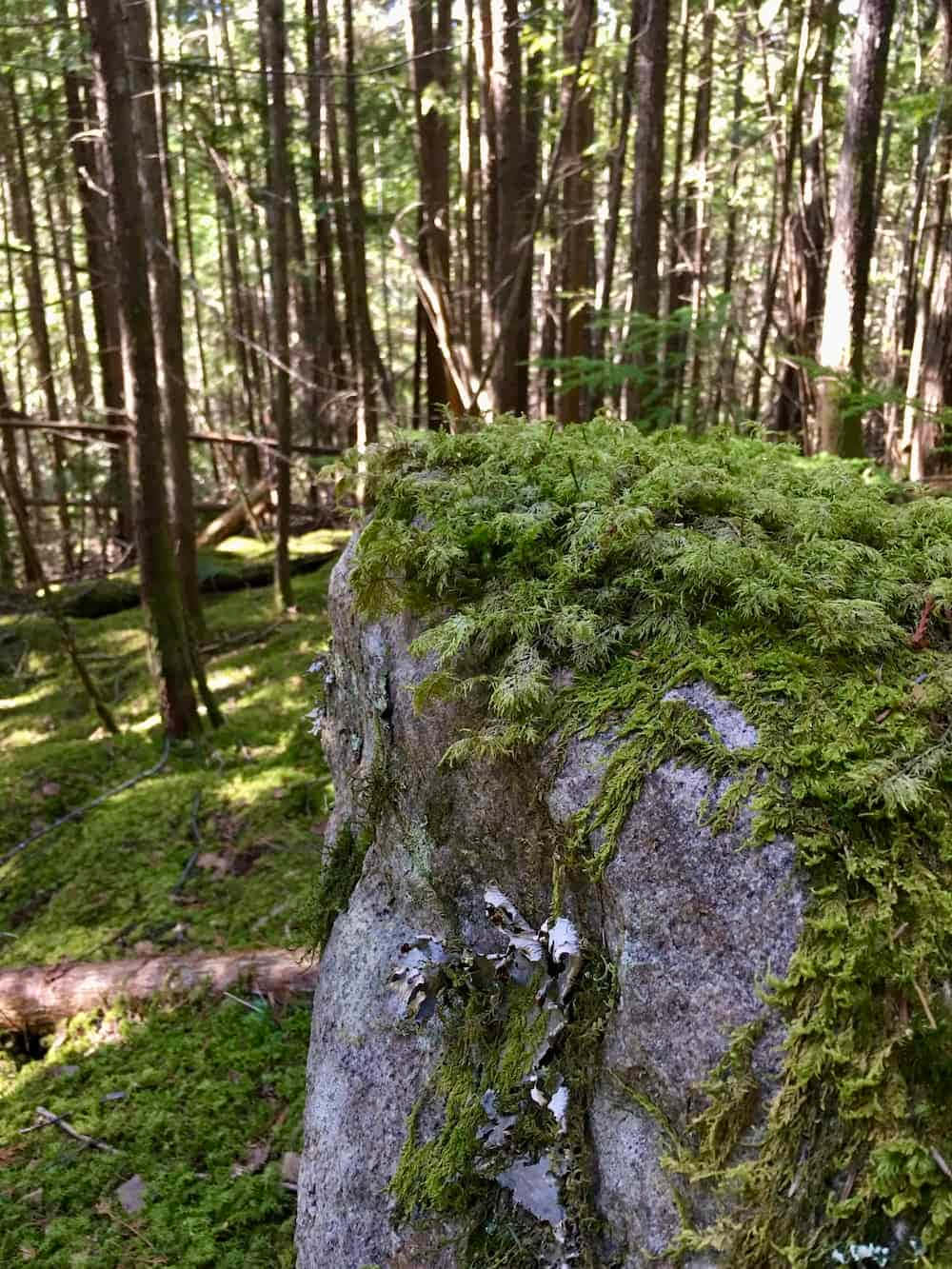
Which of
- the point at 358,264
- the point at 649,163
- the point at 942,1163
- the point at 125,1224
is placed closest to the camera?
the point at 942,1163

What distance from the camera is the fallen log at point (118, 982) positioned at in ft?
14.7

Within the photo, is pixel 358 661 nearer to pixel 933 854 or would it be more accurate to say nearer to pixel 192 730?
pixel 933 854

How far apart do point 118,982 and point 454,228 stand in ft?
46.6

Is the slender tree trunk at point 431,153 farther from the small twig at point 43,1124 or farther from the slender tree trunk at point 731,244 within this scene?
the small twig at point 43,1124

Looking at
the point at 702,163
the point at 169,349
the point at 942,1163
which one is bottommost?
the point at 942,1163

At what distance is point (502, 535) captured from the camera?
2.48 m

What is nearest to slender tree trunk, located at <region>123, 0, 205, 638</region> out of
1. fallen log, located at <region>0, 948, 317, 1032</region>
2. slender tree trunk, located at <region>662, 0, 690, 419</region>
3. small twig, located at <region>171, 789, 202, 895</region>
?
small twig, located at <region>171, 789, 202, 895</region>

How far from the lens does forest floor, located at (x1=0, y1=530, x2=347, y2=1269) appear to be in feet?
10.7

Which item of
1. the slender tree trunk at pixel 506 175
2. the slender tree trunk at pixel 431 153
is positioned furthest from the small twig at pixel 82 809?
the slender tree trunk at pixel 431 153

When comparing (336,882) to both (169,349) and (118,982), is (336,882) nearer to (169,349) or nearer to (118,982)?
(118,982)

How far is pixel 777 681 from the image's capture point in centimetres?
180

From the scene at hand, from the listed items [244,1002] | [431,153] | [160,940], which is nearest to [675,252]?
[431,153]

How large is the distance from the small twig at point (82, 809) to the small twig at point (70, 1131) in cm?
269

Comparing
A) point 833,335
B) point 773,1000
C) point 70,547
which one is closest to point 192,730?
point 833,335
